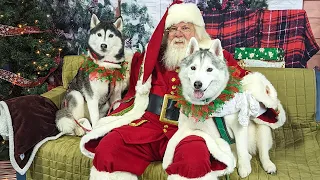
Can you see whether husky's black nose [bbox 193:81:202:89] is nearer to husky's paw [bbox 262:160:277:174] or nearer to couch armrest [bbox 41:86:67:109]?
husky's paw [bbox 262:160:277:174]

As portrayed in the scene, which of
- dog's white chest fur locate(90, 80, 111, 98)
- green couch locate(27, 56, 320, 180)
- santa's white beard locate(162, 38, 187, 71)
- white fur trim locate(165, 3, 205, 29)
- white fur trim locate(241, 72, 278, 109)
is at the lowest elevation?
green couch locate(27, 56, 320, 180)

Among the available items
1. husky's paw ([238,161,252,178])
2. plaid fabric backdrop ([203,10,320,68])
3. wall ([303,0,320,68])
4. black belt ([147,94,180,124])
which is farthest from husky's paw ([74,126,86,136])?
wall ([303,0,320,68])

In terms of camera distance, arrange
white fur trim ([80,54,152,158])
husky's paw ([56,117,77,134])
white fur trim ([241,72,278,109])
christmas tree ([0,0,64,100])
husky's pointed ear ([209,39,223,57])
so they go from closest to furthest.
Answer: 1. husky's pointed ear ([209,39,223,57])
2. white fur trim ([241,72,278,109])
3. white fur trim ([80,54,152,158])
4. husky's paw ([56,117,77,134])
5. christmas tree ([0,0,64,100])

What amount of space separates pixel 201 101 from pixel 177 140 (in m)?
0.25

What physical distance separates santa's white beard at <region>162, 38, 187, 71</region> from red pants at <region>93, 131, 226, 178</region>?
18.9 inches

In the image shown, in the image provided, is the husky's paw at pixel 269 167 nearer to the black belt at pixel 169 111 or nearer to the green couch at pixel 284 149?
the green couch at pixel 284 149

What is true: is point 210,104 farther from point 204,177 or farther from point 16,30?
point 16,30

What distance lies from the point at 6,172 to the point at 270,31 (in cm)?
236

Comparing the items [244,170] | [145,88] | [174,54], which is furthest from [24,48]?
[244,170]

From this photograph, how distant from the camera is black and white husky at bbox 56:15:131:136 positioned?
2.42 meters

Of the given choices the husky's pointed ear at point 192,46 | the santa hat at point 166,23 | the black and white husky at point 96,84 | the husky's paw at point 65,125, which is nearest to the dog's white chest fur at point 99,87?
the black and white husky at point 96,84

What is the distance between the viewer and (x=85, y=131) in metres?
2.46

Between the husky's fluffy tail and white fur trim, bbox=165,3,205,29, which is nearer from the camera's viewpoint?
white fur trim, bbox=165,3,205,29

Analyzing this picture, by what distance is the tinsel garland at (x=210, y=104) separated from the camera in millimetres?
1832
